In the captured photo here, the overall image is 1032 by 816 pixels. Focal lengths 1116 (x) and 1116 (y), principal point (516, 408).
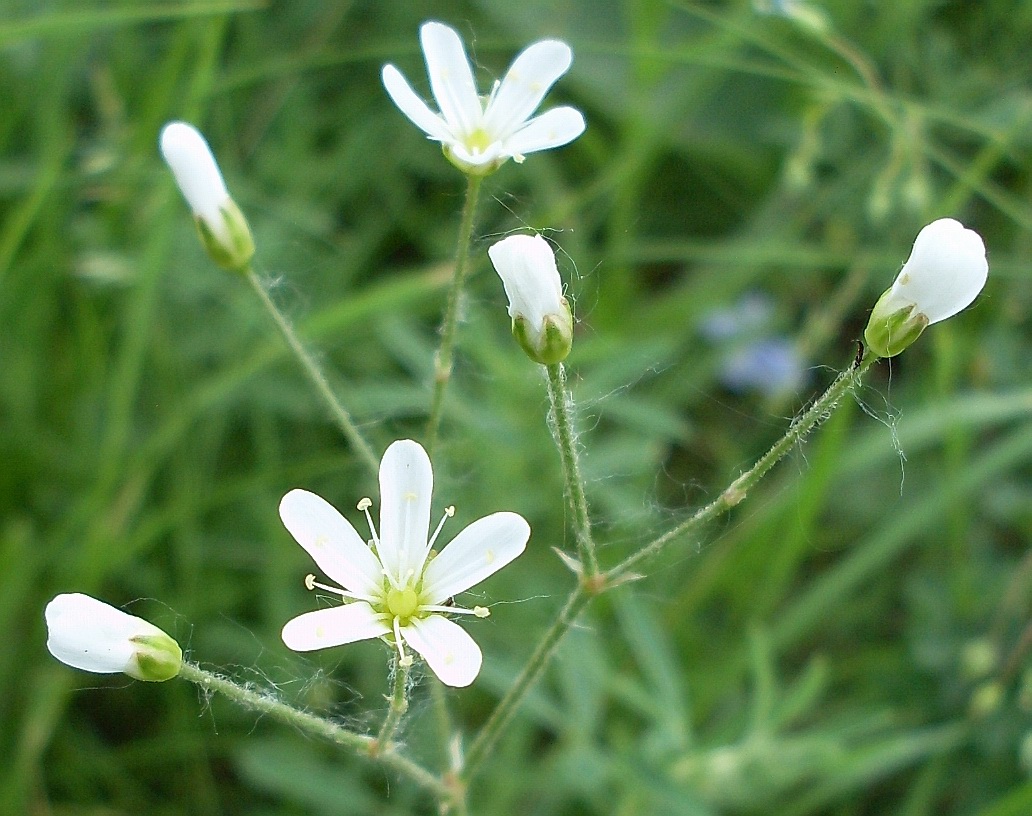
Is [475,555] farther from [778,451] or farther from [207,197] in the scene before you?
[207,197]

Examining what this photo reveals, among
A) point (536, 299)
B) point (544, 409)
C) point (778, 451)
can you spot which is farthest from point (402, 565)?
point (544, 409)


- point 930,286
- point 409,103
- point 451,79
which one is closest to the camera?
point 930,286

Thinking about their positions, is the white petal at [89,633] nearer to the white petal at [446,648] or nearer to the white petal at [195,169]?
the white petal at [446,648]

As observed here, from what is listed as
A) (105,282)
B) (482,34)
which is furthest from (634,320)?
(105,282)

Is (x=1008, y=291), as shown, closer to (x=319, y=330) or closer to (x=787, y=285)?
(x=787, y=285)

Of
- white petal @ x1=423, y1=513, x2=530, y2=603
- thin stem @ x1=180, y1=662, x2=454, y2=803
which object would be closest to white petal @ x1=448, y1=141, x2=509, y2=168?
white petal @ x1=423, y1=513, x2=530, y2=603
